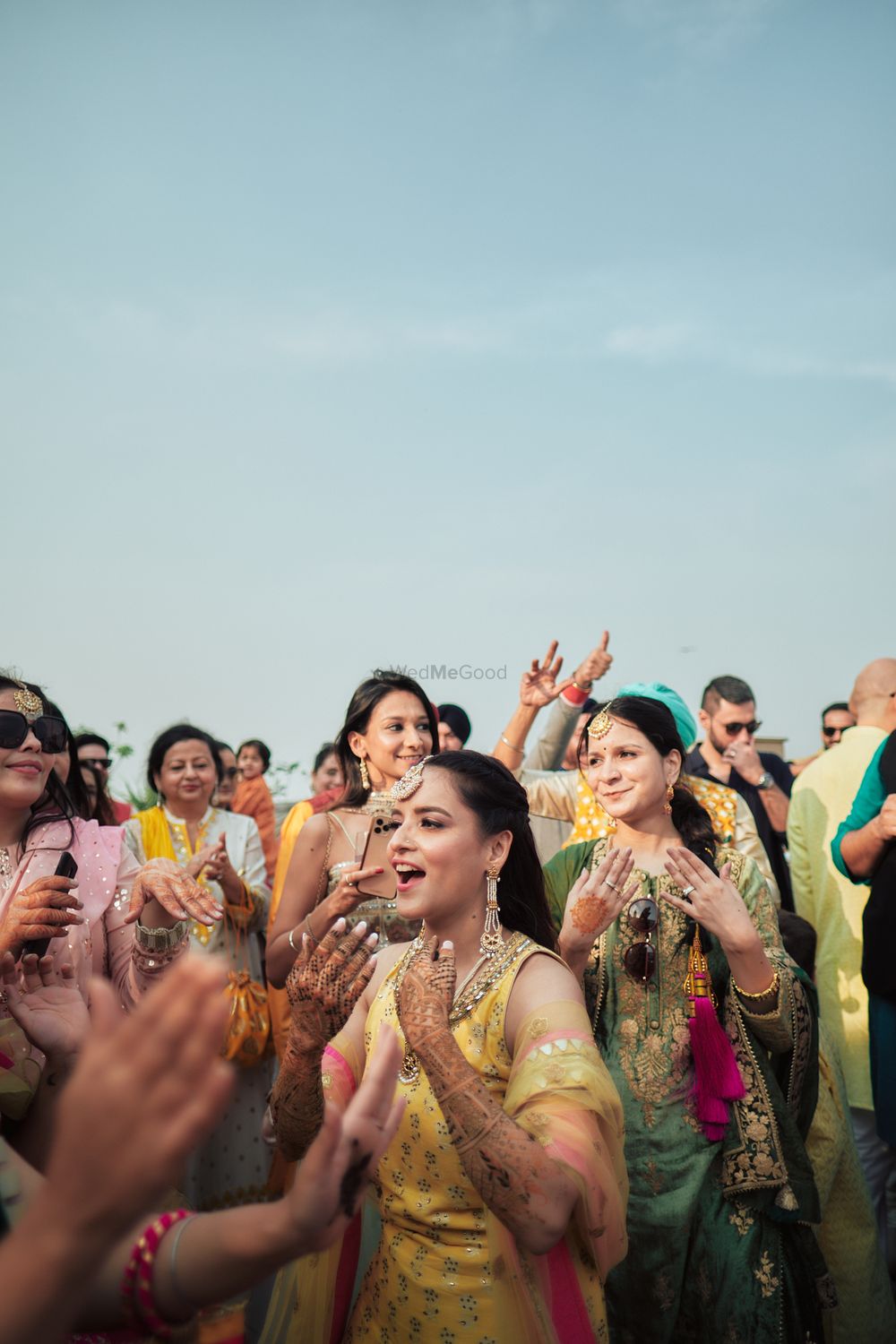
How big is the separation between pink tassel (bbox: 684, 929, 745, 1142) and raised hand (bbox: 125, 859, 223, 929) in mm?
1300

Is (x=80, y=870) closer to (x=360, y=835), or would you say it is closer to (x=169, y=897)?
(x=169, y=897)

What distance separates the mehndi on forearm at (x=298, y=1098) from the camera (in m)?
2.08

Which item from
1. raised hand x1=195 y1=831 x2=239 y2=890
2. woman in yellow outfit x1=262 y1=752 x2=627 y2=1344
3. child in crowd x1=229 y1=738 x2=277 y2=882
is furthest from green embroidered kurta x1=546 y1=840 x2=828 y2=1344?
child in crowd x1=229 y1=738 x2=277 y2=882

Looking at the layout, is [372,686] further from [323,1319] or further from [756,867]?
Result: [323,1319]

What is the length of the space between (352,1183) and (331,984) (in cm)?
79

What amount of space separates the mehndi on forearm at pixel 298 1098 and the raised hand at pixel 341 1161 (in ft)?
2.55

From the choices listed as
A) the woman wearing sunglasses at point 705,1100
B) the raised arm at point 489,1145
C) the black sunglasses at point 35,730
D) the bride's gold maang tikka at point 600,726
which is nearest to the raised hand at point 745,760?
the bride's gold maang tikka at point 600,726

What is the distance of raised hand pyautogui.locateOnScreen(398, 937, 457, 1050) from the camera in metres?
1.86

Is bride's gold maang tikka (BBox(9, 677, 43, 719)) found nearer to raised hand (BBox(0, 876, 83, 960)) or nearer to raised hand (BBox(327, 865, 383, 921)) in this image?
raised hand (BBox(0, 876, 83, 960))

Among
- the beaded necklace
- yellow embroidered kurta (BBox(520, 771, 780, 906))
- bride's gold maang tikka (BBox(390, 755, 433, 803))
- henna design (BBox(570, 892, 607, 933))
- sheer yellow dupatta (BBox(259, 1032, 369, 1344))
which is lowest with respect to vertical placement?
sheer yellow dupatta (BBox(259, 1032, 369, 1344))

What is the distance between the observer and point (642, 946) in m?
2.95

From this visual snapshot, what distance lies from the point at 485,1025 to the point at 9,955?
3.45 ft

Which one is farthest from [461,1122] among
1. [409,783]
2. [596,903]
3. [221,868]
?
[221,868]

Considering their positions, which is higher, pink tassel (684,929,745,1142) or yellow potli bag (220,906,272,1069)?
pink tassel (684,929,745,1142)
